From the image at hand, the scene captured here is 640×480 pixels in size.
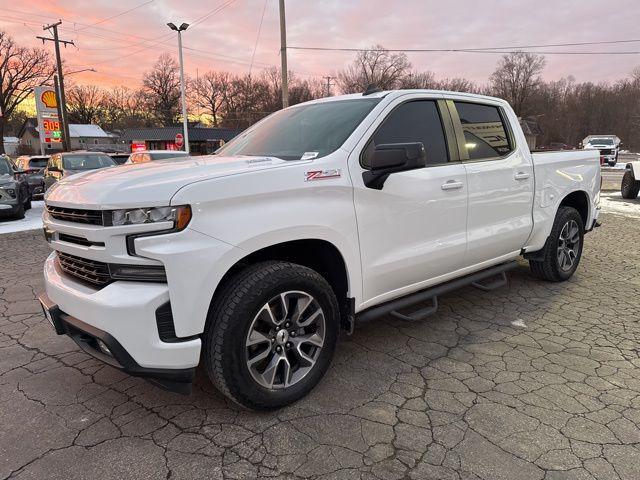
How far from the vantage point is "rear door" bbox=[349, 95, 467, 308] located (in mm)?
3174

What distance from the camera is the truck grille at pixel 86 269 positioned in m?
2.51

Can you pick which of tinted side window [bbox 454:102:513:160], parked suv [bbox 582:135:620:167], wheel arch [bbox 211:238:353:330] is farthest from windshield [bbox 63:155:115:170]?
parked suv [bbox 582:135:620:167]

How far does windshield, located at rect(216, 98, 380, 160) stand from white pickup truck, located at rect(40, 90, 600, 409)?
0.06 feet

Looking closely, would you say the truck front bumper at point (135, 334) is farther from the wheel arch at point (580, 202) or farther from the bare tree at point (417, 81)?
the bare tree at point (417, 81)

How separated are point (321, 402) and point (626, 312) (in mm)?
3416

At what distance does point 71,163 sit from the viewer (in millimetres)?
14805

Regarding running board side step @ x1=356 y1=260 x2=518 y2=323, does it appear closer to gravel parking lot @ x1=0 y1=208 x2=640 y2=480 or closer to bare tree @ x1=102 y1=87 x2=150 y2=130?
gravel parking lot @ x1=0 y1=208 x2=640 y2=480

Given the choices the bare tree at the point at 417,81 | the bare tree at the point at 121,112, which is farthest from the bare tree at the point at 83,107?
the bare tree at the point at 417,81

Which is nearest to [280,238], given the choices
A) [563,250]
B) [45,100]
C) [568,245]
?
[563,250]

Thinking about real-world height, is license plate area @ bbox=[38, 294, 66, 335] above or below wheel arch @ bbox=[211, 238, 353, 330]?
below

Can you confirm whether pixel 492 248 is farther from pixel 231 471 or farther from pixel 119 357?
pixel 119 357

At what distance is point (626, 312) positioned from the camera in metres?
4.57

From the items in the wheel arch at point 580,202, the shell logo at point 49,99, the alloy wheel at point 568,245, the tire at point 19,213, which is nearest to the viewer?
the alloy wheel at point 568,245

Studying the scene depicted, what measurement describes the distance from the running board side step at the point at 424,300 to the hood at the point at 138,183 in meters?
1.26
